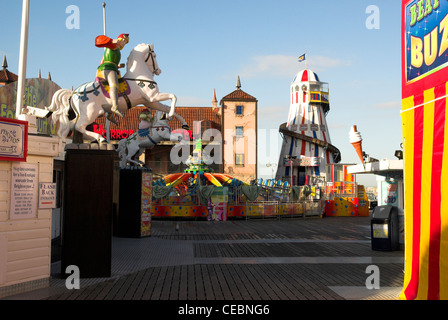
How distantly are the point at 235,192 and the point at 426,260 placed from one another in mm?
20163

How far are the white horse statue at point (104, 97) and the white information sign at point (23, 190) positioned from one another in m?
3.08

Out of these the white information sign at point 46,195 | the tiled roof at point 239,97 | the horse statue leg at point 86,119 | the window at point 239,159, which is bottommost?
the white information sign at point 46,195

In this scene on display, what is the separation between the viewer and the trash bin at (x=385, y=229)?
1383 cm

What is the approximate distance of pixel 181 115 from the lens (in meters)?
46.8

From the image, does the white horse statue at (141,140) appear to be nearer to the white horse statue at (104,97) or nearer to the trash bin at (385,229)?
the white horse statue at (104,97)

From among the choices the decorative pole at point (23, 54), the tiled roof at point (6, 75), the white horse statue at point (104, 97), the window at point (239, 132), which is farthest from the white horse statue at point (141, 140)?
the window at point (239, 132)

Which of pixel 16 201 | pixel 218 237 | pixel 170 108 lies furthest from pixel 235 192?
pixel 16 201

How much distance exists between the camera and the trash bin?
45.4ft

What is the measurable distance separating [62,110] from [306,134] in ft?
121

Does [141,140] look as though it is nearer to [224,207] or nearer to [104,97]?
[104,97]

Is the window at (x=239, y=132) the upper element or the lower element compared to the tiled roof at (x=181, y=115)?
lower

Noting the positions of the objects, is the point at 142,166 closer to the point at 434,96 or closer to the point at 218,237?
the point at 218,237

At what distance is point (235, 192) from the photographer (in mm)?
27062

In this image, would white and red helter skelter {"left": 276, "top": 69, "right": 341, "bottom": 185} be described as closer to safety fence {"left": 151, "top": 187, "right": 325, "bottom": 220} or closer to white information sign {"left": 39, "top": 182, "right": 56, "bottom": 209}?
safety fence {"left": 151, "top": 187, "right": 325, "bottom": 220}
